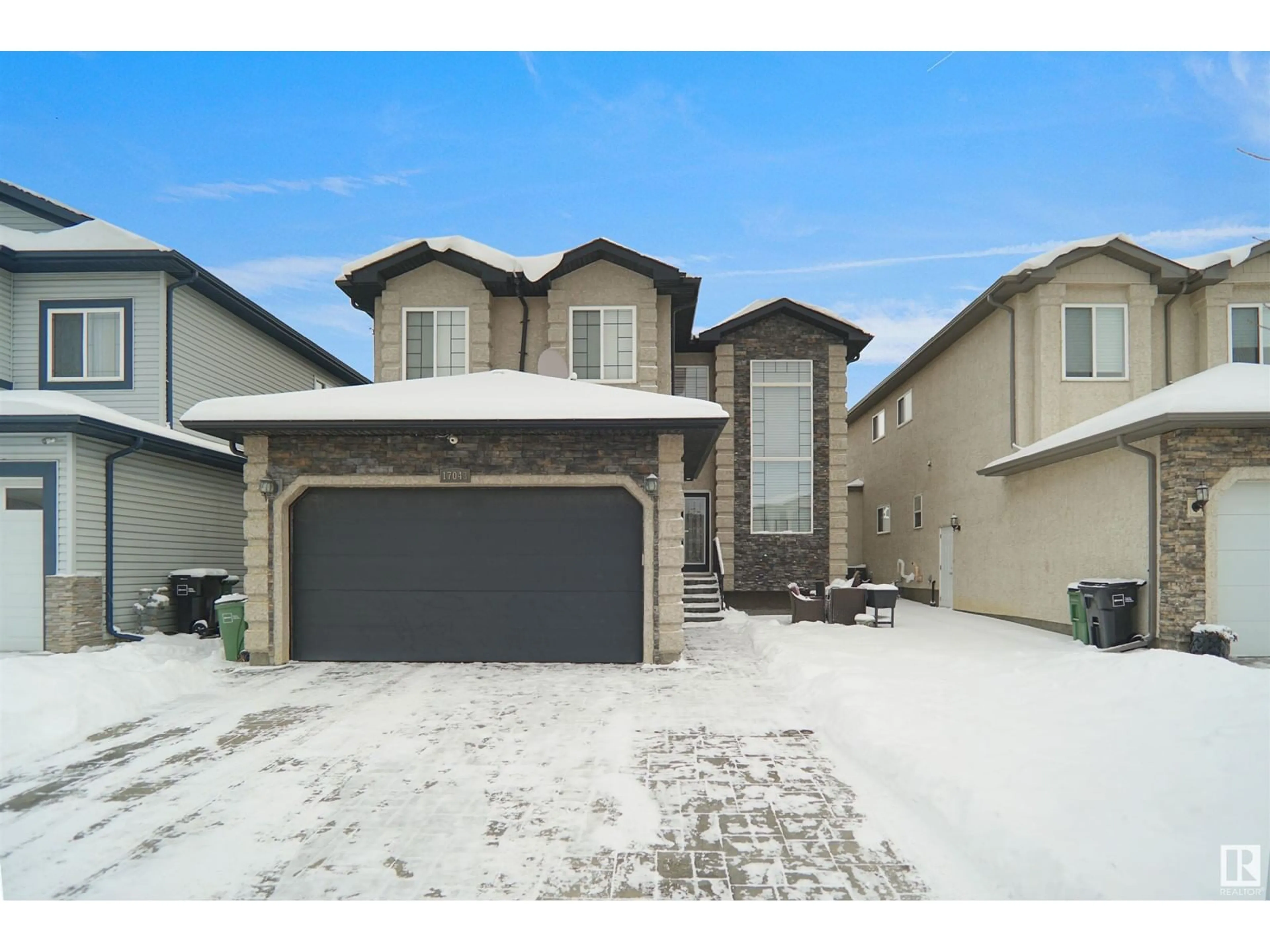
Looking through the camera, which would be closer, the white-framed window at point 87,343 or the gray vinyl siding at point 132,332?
the gray vinyl siding at point 132,332

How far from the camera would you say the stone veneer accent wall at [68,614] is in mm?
9352

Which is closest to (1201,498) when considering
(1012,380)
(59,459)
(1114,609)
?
(1114,609)

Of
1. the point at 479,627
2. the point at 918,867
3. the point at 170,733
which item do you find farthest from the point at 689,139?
the point at 170,733

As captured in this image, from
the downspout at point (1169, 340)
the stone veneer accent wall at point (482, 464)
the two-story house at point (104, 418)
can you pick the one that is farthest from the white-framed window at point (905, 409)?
the two-story house at point (104, 418)

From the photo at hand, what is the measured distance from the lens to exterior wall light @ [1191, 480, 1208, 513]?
8.49m

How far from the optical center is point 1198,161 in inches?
318

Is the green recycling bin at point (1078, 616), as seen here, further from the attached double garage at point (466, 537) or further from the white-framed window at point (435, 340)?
the white-framed window at point (435, 340)

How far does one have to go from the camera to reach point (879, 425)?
2159 cm

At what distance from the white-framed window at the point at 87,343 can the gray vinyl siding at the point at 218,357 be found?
35.9 inches

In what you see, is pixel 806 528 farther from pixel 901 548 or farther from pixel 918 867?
pixel 918 867

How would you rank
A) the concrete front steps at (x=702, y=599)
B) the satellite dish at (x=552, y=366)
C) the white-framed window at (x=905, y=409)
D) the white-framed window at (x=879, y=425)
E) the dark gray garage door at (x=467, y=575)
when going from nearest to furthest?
1. the dark gray garage door at (x=467, y=575)
2. the satellite dish at (x=552, y=366)
3. the concrete front steps at (x=702, y=599)
4. the white-framed window at (x=905, y=409)
5. the white-framed window at (x=879, y=425)

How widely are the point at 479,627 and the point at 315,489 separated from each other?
286cm

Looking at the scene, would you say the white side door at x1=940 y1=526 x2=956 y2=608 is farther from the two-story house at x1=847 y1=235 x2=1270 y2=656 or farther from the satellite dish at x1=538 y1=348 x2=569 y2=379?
the satellite dish at x1=538 y1=348 x2=569 y2=379
